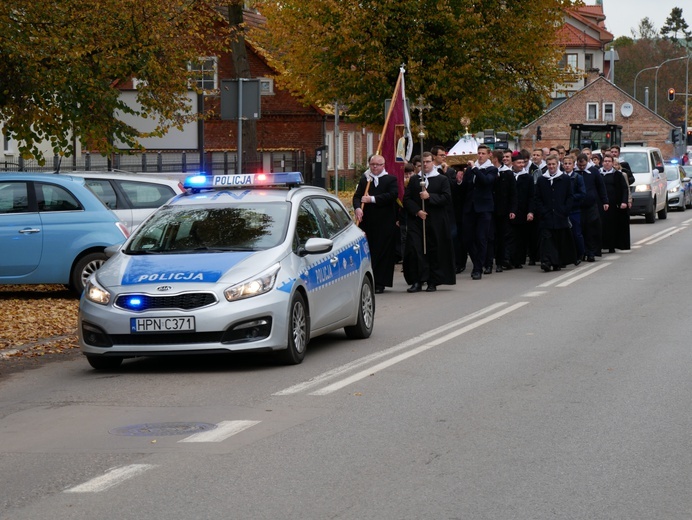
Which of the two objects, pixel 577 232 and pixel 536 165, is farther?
pixel 536 165

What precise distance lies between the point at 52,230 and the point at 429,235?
16.5ft

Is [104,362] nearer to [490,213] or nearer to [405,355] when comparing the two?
[405,355]

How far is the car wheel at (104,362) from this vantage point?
11.8 m

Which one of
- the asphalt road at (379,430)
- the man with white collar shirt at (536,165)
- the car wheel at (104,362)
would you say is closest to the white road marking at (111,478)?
the asphalt road at (379,430)

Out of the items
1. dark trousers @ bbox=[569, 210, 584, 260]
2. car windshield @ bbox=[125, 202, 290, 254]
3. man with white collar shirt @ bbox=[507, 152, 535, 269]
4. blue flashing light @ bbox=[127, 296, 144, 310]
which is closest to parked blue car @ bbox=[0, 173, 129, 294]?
car windshield @ bbox=[125, 202, 290, 254]

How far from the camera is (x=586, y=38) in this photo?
12962cm

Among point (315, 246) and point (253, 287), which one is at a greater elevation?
point (315, 246)

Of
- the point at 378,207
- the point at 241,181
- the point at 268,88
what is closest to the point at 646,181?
the point at 378,207

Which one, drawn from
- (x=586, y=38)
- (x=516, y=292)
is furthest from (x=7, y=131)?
(x=586, y=38)

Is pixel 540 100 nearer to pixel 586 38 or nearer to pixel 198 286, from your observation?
pixel 198 286

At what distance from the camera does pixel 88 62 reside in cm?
2034

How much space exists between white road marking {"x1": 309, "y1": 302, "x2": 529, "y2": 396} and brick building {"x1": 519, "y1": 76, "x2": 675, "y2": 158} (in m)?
94.6

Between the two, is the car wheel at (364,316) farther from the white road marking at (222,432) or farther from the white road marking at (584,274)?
the white road marking at (584,274)

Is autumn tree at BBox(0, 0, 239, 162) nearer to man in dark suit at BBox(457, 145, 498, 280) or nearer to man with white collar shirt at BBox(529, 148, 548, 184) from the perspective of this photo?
man in dark suit at BBox(457, 145, 498, 280)
